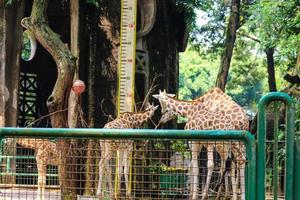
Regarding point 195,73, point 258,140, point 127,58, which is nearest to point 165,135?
point 258,140

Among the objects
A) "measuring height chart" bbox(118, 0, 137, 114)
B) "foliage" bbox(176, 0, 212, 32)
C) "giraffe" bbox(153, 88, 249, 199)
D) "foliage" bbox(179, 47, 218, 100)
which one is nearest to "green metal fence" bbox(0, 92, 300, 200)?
"giraffe" bbox(153, 88, 249, 199)

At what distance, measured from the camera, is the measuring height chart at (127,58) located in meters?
8.44

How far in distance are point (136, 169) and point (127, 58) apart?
76.6 inches

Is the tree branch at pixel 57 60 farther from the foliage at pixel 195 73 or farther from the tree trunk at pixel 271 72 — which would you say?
the foliage at pixel 195 73

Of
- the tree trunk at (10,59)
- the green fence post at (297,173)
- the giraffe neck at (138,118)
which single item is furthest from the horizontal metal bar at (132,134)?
the tree trunk at (10,59)

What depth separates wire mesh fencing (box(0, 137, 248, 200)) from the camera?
4.61 meters

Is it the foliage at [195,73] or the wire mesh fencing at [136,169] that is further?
the foliage at [195,73]

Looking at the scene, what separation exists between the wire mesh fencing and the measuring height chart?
1064mm

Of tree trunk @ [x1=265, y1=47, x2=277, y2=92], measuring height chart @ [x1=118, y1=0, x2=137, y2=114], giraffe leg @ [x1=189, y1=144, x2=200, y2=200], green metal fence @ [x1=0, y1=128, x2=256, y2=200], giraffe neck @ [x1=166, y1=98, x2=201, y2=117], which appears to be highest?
tree trunk @ [x1=265, y1=47, x2=277, y2=92]

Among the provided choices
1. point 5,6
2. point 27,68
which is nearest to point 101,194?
point 5,6

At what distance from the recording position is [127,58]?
850 centimetres

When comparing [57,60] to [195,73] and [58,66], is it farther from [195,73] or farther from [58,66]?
[195,73]

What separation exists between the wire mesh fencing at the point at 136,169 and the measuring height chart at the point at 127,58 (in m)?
1.06

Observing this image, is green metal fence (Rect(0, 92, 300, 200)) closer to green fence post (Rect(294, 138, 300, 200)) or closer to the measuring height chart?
green fence post (Rect(294, 138, 300, 200))
